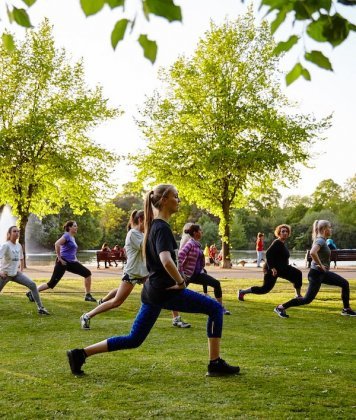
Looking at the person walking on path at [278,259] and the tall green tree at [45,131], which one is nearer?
the person walking on path at [278,259]

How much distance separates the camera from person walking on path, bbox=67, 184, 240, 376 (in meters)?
5.97

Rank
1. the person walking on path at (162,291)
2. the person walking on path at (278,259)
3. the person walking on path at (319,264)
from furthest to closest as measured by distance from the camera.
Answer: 1. the person walking on path at (278,259)
2. the person walking on path at (319,264)
3. the person walking on path at (162,291)

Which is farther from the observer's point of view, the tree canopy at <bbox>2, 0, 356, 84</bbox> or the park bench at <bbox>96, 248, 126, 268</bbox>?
the park bench at <bbox>96, 248, 126, 268</bbox>

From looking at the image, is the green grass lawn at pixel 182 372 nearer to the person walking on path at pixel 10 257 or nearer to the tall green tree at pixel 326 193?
the person walking on path at pixel 10 257

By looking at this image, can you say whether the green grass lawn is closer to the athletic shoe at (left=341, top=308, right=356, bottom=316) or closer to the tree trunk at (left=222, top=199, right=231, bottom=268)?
the athletic shoe at (left=341, top=308, right=356, bottom=316)

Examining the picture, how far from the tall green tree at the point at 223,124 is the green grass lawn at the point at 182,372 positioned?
20.8m

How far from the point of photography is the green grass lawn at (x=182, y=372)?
520cm

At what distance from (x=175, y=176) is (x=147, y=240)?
2664cm

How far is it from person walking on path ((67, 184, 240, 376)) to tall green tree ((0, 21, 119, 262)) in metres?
26.1

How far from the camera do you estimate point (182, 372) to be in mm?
6637

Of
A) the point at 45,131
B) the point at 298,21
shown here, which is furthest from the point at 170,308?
the point at 45,131

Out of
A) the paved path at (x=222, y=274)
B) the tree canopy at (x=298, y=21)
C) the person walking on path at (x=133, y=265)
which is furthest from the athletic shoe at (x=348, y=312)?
the paved path at (x=222, y=274)

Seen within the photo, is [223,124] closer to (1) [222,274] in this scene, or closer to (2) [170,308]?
(1) [222,274]

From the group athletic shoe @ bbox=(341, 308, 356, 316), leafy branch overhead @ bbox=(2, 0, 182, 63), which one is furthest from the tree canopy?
athletic shoe @ bbox=(341, 308, 356, 316)
